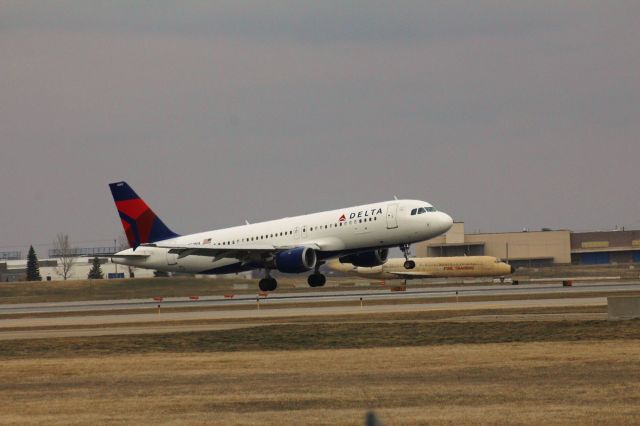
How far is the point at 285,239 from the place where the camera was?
241 ft

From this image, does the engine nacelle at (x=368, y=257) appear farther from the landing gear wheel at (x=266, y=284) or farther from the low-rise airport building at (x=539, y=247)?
the low-rise airport building at (x=539, y=247)

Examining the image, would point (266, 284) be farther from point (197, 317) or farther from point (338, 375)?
point (338, 375)

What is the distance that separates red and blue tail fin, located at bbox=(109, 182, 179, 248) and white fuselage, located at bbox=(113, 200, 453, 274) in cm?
116

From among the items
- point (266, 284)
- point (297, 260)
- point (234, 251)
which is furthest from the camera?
point (266, 284)

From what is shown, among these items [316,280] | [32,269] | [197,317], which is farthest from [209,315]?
[32,269]

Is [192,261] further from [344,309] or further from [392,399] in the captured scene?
[392,399]

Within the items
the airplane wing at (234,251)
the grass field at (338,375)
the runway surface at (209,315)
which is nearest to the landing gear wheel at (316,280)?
the airplane wing at (234,251)

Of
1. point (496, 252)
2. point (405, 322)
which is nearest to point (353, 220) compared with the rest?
point (405, 322)

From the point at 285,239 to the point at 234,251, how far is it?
348cm

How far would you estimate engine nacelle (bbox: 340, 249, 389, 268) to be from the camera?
73188 millimetres

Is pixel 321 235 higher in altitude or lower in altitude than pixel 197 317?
higher

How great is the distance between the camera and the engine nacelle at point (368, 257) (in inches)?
2881

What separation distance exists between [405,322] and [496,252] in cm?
12530

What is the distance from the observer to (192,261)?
254 feet
